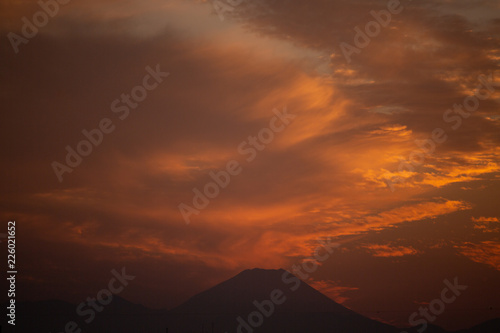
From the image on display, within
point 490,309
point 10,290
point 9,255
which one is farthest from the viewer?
point 490,309

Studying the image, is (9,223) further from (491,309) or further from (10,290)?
(491,309)

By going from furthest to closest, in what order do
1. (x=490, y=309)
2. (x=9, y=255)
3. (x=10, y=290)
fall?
1. (x=490, y=309)
2. (x=10, y=290)
3. (x=9, y=255)

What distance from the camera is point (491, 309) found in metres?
80.5

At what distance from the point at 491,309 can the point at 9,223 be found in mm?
76049

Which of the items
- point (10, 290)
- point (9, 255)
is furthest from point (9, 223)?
point (10, 290)

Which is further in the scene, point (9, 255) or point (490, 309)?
point (490, 309)

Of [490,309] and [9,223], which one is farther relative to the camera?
[490,309]

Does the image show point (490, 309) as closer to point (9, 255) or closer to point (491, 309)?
point (491, 309)

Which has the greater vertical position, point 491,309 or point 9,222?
point 9,222

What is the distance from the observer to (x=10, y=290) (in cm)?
5088

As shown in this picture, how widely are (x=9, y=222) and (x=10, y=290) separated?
26.3 feet

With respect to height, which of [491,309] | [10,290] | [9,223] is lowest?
[491,309]

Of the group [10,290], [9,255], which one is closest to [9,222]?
[9,255]

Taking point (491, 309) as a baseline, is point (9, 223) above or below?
above
